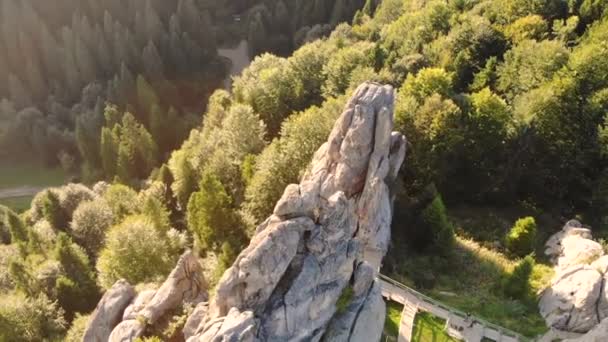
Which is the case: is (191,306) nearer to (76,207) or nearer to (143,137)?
(76,207)

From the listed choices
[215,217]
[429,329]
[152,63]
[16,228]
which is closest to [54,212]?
[16,228]

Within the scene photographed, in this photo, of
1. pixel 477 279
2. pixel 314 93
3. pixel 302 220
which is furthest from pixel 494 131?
pixel 302 220

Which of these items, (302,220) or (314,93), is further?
(314,93)

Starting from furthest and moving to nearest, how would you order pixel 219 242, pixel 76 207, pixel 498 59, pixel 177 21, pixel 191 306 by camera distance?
pixel 177 21
pixel 76 207
pixel 498 59
pixel 219 242
pixel 191 306

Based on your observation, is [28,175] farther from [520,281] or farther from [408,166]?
[520,281]

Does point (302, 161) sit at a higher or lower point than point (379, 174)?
higher

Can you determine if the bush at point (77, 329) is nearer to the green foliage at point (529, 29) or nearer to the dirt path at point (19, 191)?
the dirt path at point (19, 191)

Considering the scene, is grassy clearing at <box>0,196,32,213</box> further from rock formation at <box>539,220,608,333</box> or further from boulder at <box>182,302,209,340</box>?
rock formation at <box>539,220,608,333</box>
